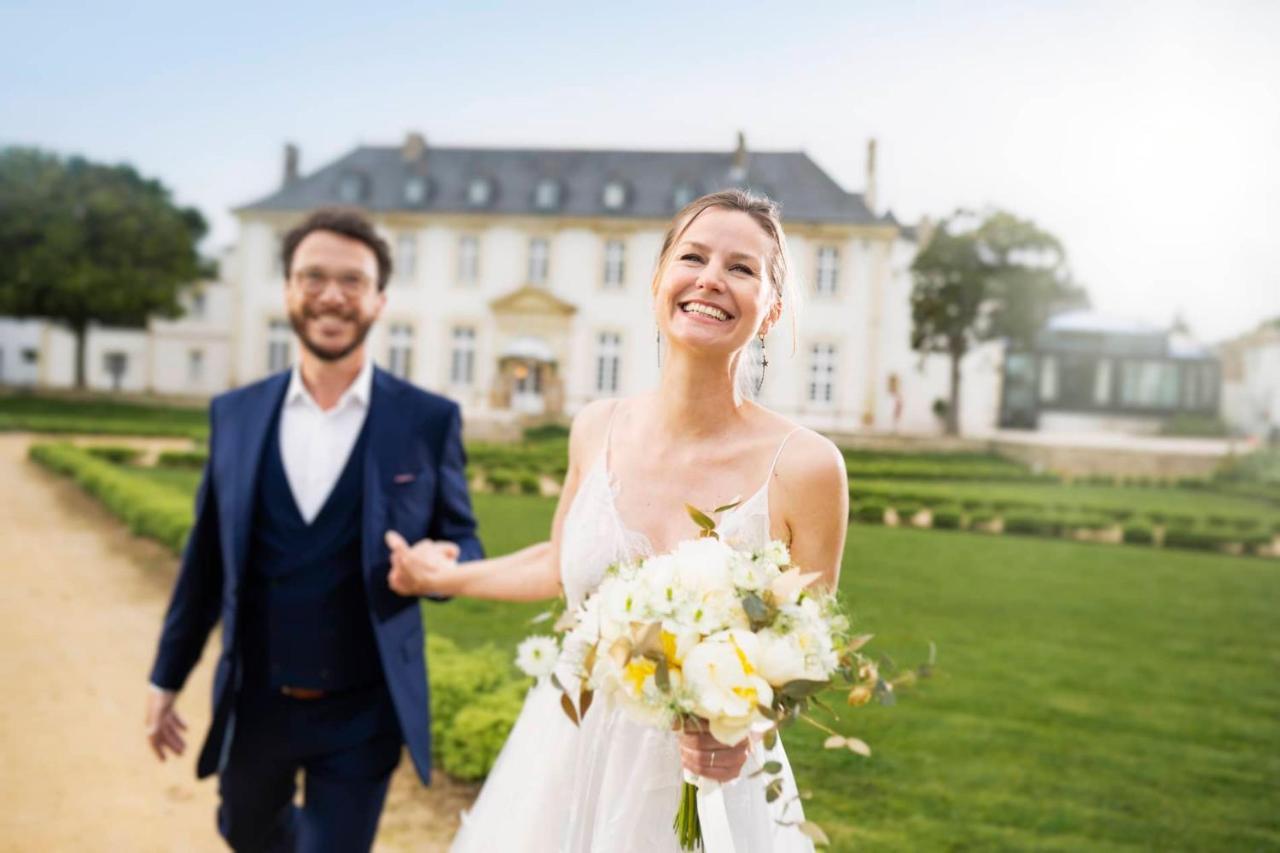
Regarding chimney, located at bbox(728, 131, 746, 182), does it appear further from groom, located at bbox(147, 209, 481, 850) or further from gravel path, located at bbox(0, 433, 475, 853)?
groom, located at bbox(147, 209, 481, 850)

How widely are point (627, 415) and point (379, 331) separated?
33.0 m

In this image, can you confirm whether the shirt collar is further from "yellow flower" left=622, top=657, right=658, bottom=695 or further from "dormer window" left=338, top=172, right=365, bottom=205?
"dormer window" left=338, top=172, right=365, bottom=205

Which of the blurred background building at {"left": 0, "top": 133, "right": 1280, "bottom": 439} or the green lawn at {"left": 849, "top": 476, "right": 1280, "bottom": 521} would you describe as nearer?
the green lawn at {"left": 849, "top": 476, "right": 1280, "bottom": 521}

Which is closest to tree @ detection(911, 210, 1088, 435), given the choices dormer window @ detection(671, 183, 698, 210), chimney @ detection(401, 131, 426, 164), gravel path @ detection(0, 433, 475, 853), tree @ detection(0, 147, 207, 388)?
dormer window @ detection(671, 183, 698, 210)

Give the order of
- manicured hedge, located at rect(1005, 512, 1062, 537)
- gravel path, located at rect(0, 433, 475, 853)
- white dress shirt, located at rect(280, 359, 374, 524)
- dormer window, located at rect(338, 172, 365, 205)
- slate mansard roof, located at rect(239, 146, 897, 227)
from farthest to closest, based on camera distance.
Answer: dormer window, located at rect(338, 172, 365, 205) → slate mansard roof, located at rect(239, 146, 897, 227) → manicured hedge, located at rect(1005, 512, 1062, 537) → gravel path, located at rect(0, 433, 475, 853) → white dress shirt, located at rect(280, 359, 374, 524)

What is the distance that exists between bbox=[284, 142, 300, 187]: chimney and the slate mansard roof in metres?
0.50

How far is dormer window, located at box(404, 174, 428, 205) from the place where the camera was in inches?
1415

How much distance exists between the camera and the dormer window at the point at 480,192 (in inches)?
1399

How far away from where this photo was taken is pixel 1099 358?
102ft

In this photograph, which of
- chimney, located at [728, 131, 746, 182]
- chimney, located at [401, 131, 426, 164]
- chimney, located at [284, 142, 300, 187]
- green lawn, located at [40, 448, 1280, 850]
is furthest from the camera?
chimney, located at [284, 142, 300, 187]

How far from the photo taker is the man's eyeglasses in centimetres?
291

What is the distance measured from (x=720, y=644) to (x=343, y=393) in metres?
1.80

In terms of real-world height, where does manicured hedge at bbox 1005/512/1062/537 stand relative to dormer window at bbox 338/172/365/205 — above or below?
below

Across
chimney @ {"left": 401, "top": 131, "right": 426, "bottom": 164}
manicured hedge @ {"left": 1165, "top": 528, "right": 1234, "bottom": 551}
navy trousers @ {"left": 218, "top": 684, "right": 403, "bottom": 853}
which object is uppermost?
chimney @ {"left": 401, "top": 131, "right": 426, "bottom": 164}
